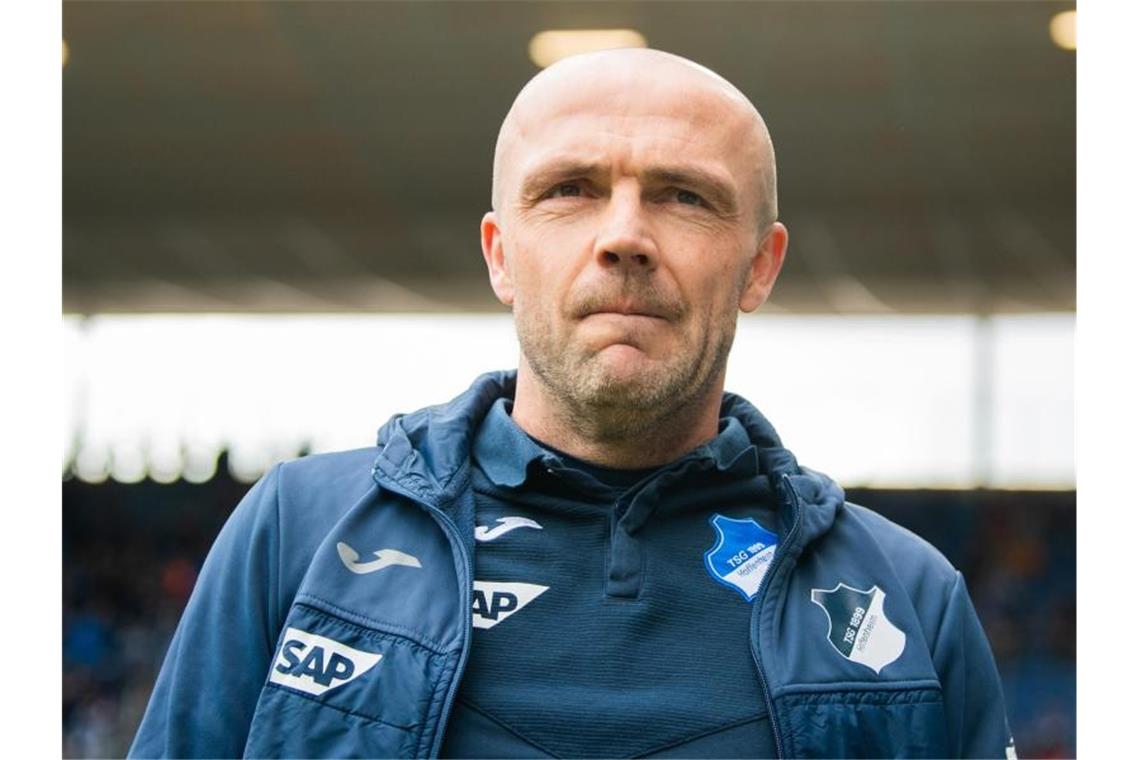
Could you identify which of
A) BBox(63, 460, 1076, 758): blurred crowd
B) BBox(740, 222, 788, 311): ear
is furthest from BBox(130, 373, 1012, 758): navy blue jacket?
BBox(63, 460, 1076, 758): blurred crowd

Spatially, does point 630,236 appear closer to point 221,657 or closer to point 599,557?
point 599,557

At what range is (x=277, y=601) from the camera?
5.59 ft

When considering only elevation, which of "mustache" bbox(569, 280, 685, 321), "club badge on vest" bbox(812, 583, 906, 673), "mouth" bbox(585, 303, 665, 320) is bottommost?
"club badge on vest" bbox(812, 583, 906, 673)

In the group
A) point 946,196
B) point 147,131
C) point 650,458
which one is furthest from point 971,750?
point 946,196

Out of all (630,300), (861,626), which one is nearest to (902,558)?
(861,626)

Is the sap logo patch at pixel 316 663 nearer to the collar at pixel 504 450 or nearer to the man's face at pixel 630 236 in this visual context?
the collar at pixel 504 450

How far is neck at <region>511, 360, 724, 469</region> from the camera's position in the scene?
1.84 metres

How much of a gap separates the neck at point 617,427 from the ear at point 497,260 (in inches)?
4.0

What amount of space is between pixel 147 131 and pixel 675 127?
31.8 ft

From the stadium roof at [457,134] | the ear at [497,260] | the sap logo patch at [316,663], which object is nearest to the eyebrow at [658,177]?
the ear at [497,260]

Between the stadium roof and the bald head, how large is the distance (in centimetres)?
637

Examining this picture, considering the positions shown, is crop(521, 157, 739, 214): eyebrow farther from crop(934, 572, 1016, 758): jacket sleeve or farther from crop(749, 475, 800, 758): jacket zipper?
crop(934, 572, 1016, 758): jacket sleeve

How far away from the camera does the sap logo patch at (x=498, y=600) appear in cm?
173
